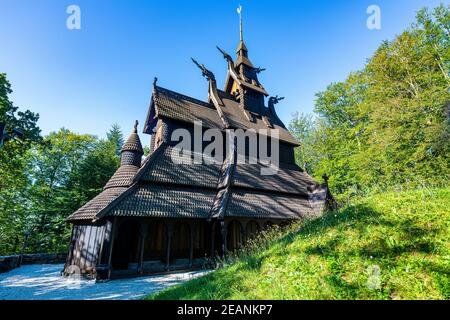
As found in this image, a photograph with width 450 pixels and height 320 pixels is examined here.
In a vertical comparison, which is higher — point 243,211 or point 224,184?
point 224,184

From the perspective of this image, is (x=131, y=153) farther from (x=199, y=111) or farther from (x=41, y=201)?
(x=41, y=201)

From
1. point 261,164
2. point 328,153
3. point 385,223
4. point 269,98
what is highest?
point 269,98

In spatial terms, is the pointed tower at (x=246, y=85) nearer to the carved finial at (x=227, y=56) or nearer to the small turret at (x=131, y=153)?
the carved finial at (x=227, y=56)

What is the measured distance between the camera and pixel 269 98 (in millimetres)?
24656

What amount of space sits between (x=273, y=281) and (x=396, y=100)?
1550 centimetres

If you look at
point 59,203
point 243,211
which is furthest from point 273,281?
point 59,203

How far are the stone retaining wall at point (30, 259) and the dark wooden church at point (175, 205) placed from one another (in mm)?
3565

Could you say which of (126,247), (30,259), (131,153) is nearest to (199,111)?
(131,153)

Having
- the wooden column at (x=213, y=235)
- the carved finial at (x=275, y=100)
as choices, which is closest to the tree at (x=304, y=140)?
the carved finial at (x=275, y=100)

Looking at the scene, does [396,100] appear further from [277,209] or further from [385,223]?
[385,223]

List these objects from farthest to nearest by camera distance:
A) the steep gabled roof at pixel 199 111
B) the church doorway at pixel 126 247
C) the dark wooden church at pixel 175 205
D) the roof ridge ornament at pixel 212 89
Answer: the roof ridge ornament at pixel 212 89 → the steep gabled roof at pixel 199 111 → the church doorway at pixel 126 247 → the dark wooden church at pixel 175 205

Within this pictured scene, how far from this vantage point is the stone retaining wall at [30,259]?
36.6ft

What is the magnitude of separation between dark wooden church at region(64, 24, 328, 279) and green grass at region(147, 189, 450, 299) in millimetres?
5916

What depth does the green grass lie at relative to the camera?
10.4 ft
